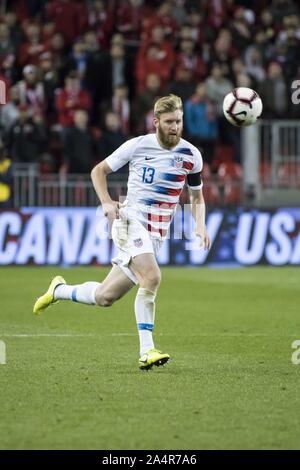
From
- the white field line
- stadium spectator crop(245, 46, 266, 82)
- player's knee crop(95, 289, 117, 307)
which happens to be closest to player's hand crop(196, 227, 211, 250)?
player's knee crop(95, 289, 117, 307)

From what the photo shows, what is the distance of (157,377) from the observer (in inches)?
362

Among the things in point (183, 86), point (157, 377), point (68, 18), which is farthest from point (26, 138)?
point (157, 377)

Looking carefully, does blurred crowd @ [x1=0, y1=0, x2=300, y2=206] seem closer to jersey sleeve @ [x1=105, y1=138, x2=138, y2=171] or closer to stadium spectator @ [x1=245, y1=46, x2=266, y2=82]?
stadium spectator @ [x1=245, y1=46, x2=266, y2=82]

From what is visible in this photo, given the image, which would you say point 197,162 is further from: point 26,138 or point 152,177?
point 26,138

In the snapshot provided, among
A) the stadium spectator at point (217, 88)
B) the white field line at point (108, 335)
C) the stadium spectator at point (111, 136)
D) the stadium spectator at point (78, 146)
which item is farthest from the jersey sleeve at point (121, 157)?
the stadium spectator at point (217, 88)

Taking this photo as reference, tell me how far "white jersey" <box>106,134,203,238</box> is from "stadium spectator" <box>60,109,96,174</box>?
458 inches

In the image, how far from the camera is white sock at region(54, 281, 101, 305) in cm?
1010

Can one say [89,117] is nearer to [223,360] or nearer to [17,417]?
[223,360]

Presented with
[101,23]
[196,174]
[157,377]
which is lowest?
[157,377]

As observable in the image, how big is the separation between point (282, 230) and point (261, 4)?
6.74m

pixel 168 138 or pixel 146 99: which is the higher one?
pixel 168 138

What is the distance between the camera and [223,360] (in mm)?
10273

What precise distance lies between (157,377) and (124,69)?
15.1 metres

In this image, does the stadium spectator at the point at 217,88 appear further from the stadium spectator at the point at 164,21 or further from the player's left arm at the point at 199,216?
the player's left arm at the point at 199,216
